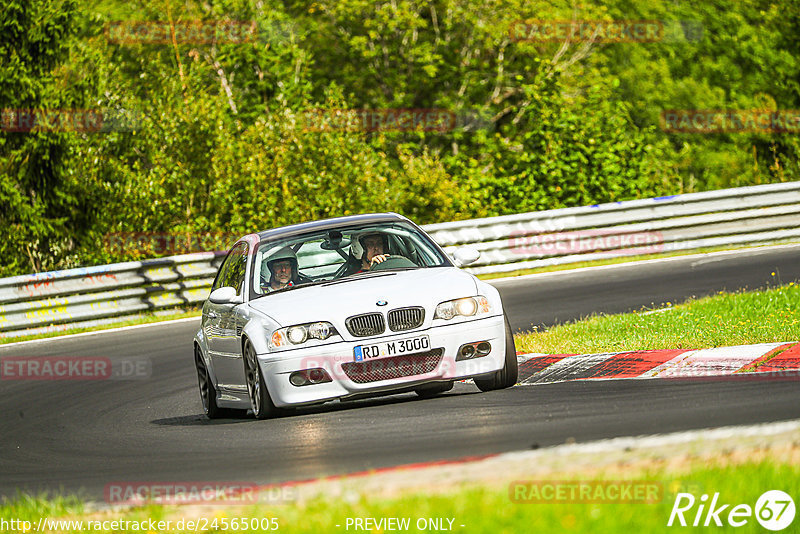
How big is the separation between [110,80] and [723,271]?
467 inches

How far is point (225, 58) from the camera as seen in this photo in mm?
37688

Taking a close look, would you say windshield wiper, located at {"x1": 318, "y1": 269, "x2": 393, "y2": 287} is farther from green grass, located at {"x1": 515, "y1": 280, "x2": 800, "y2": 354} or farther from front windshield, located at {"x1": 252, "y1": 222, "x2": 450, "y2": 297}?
green grass, located at {"x1": 515, "y1": 280, "x2": 800, "y2": 354}

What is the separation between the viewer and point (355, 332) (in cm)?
889

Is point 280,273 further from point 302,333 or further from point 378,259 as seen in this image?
point 302,333

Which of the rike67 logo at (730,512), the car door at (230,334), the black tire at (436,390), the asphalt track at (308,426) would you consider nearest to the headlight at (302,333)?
the asphalt track at (308,426)

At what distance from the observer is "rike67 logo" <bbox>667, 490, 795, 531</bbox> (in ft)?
15.4

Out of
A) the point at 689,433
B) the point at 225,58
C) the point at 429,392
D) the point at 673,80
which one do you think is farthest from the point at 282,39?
the point at 689,433

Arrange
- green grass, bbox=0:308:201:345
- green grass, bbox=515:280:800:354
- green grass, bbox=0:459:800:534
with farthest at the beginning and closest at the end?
green grass, bbox=0:308:201:345
green grass, bbox=515:280:800:354
green grass, bbox=0:459:800:534

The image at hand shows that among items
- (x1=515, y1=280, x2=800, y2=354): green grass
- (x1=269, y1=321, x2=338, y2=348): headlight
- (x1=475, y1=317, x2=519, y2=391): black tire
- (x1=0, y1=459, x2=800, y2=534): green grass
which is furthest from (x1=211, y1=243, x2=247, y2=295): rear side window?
(x1=0, y1=459, x2=800, y2=534): green grass

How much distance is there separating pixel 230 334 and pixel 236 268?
40.0 inches

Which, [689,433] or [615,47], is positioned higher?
[689,433]

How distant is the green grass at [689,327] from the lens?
10.7 meters

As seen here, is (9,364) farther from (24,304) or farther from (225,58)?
(225,58)

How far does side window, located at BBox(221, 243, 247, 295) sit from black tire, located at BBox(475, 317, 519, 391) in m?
2.11
